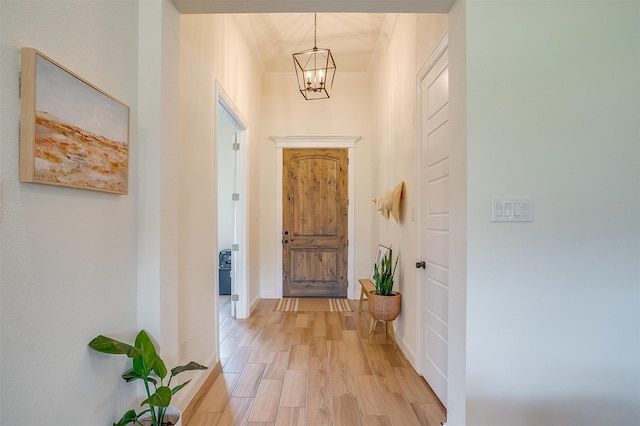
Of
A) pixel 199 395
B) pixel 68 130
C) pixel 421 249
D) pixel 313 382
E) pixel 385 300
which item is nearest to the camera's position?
pixel 68 130

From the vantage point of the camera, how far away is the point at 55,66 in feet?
3.34

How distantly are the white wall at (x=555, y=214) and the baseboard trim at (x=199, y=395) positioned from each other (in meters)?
1.55

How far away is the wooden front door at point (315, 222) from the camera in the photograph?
4.67m

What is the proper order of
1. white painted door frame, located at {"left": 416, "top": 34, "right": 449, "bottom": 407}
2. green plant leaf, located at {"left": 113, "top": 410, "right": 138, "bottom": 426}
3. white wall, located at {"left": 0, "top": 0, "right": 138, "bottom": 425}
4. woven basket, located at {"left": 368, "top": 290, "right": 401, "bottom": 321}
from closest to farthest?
white wall, located at {"left": 0, "top": 0, "right": 138, "bottom": 425} → green plant leaf, located at {"left": 113, "top": 410, "right": 138, "bottom": 426} → white painted door frame, located at {"left": 416, "top": 34, "right": 449, "bottom": 407} → woven basket, located at {"left": 368, "top": 290, "right": 401, "bottom": 321}

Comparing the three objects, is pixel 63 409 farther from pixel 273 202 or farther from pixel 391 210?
pixel 273 202

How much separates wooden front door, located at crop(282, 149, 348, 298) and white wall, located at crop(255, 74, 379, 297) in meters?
0.16

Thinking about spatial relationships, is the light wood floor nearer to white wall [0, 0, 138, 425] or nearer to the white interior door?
the white interior door

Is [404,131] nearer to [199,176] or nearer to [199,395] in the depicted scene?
[199,176]

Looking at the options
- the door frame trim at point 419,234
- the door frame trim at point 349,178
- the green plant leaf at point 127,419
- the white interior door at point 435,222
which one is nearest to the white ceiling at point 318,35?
the door frame trim at point 349,178

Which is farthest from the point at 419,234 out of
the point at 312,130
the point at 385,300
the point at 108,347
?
the point at 312,130

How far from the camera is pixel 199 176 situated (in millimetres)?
2285

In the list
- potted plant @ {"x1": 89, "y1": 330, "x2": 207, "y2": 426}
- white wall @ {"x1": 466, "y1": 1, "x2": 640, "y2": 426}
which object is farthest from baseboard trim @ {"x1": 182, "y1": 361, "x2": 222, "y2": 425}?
white wall @ {"x1": 466, "y1": 1, "x2": 640, "y2": 426}

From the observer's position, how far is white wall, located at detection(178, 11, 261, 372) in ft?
6.57

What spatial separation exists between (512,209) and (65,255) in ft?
5.90
